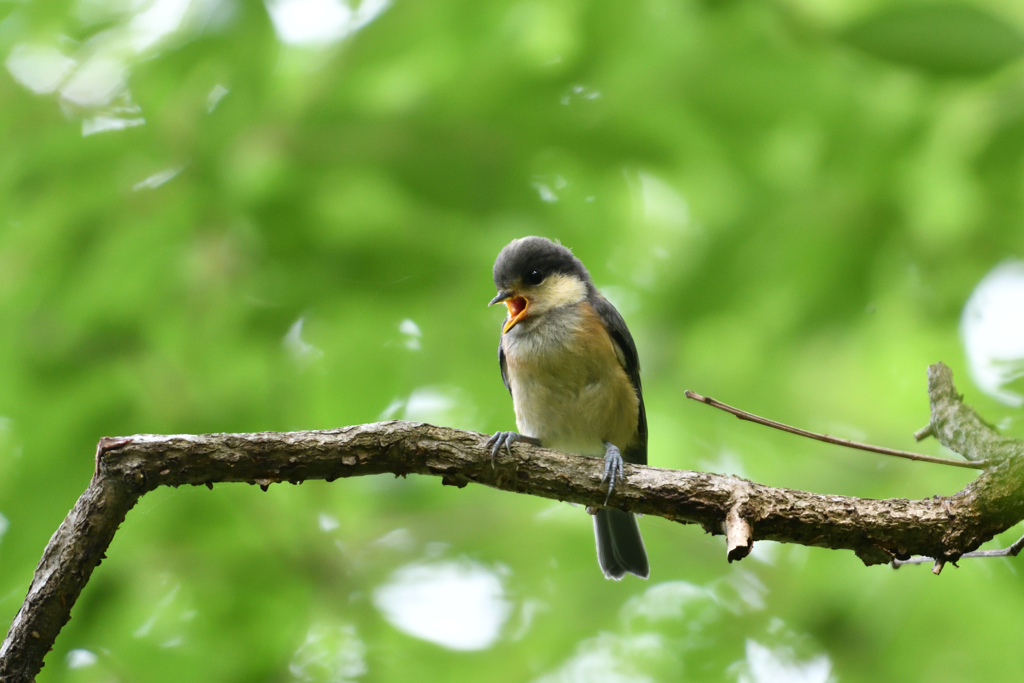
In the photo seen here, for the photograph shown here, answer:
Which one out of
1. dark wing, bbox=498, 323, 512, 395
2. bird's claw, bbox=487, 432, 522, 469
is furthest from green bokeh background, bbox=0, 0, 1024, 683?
bird's claw, bbox=487, 432, 522, 469

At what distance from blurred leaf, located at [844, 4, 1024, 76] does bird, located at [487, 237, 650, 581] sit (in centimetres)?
198

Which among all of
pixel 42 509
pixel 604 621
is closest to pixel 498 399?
pixel 604 621

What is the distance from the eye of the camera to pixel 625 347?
173 inches

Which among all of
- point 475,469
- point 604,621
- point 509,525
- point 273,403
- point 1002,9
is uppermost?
point 1002,9

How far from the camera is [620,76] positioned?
12.2ft

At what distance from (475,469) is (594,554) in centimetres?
231

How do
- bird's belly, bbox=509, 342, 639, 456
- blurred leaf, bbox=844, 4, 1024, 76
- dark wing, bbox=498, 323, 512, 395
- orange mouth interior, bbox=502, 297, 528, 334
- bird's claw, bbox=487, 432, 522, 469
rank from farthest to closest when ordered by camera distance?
dark wing, bbox=498, 323, 512, 395 < orange mouth interior, bbox=502, 297, 528, 334 < bird's belly, bbox=509, 342, 639, 456 < bird's claw, bbox=487, 432, 522, 469 < blurred leaf, bbox=844, 4, 1024, 76

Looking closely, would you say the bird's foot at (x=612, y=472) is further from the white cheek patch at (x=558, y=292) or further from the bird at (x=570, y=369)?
the white cheek patch at (x=558, y=292)

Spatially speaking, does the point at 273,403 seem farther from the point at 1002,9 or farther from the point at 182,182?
the point at 1002,9

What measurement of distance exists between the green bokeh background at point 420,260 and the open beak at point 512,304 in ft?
0.73

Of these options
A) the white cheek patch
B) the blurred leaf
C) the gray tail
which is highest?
the blurred leaf

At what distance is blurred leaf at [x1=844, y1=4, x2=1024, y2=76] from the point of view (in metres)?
2.57

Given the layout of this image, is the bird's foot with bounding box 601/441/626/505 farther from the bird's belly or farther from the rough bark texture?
the bird's belly

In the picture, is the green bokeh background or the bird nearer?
the green bokeh background
